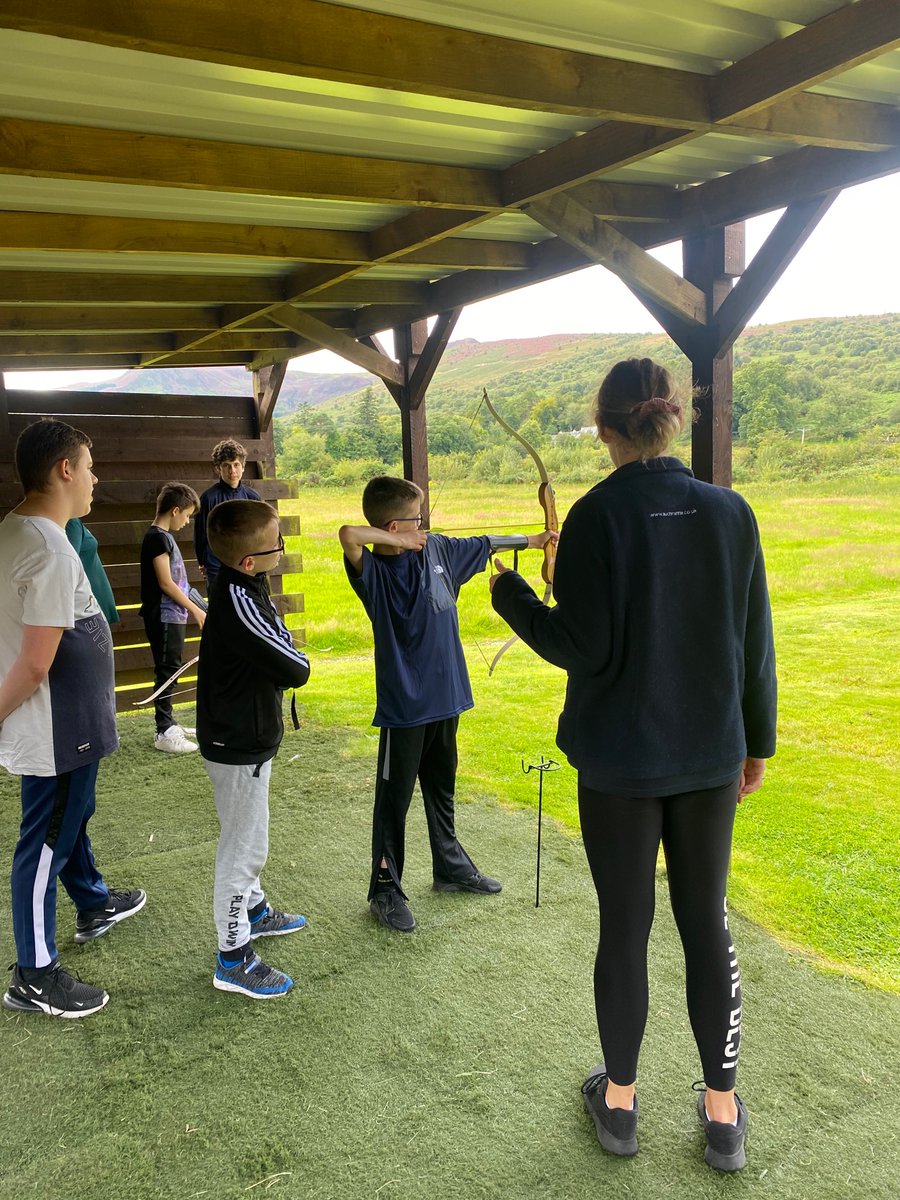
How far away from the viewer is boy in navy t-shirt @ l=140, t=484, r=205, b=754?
14.1 ft

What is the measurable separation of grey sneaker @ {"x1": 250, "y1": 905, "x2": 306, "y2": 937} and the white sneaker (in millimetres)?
2198

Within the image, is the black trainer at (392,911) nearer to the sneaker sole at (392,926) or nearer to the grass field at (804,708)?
the sneaker sole at (392,926)

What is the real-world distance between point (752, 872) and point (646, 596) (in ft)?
6.54

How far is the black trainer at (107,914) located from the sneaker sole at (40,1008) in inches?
14.1

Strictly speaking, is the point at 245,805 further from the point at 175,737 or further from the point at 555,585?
the point at 175,737

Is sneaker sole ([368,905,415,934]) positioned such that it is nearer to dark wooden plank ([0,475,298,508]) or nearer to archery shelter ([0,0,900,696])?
archery shelter ([0,0,900,696])

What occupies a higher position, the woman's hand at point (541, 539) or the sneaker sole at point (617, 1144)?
the woman's hand at point (541, 539)

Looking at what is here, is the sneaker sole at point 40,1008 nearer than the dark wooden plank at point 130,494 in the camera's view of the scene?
Yes

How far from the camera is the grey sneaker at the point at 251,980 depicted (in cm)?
229

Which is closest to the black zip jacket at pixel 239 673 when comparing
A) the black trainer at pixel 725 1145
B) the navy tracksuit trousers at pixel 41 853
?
the navy tracksuit trousers at pixel 41 853

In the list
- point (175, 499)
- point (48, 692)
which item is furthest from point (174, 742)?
point (48, 692)

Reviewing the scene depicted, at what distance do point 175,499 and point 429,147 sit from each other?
2.43m

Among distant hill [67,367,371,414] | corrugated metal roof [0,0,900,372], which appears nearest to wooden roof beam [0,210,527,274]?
corrugated metal roof [0,0,900,372]

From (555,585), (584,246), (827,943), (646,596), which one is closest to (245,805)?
(555,585)
